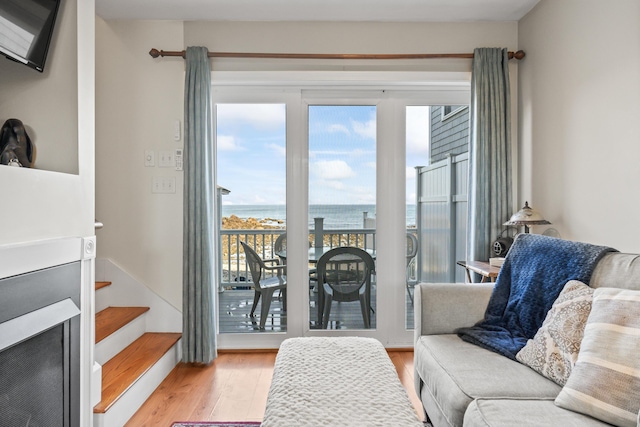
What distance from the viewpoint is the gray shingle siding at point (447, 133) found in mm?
3076

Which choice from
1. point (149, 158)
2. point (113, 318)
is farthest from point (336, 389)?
point (149, 158)

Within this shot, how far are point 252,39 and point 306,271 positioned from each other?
185 cm

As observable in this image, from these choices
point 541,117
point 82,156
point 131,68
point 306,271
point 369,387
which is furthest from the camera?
point 306,271

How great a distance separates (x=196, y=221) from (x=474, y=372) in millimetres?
2036

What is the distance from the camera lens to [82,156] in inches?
71.6

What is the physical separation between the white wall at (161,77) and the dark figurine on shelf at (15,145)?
1.20 metres

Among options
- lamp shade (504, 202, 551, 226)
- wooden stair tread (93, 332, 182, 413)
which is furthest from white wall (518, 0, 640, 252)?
wooden stair tread (93, 332, 182, 413)

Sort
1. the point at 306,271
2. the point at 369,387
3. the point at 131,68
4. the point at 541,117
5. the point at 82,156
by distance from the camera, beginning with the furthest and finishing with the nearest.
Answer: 1. the point at 306,271
2. the point at 131,68
3. the point at 541,117
4. the point at 82,156
5. the point at 369,387

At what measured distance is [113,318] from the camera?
2.67m

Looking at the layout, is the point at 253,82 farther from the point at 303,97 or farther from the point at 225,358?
the point at 225,358

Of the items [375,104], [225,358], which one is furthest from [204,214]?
[375,104]

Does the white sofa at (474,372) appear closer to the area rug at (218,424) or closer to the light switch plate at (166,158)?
the area rug at (218,424)

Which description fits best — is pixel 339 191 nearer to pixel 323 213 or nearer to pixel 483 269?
pixel 323 213

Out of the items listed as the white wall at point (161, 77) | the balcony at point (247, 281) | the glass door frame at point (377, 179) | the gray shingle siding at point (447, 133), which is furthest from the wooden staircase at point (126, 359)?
the gray shingle siding at point (447, 133)
